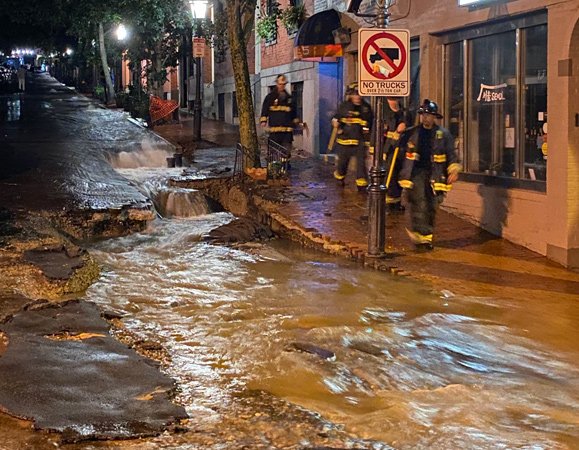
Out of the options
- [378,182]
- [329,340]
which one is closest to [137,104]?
[378,182]

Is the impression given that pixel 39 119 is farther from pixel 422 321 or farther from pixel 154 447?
pixel 154 447

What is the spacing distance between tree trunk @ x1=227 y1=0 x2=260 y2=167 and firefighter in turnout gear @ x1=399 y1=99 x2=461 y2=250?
6177 millimetres

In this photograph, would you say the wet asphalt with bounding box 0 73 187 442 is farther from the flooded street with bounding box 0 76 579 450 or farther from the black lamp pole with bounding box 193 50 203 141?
the black lamp pole with bounding box 193 50 203 141

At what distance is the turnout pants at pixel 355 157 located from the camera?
13.4 meters

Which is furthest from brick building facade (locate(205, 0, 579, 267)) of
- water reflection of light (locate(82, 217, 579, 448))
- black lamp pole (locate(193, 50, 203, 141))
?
black lamp pole (locate(193, 50, 203, 141))

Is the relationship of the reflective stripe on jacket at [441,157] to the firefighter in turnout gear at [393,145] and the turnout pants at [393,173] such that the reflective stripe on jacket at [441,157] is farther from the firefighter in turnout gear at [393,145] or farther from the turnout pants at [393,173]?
the firefighter in turnout gear at [393,145]

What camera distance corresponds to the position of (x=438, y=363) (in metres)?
6.33

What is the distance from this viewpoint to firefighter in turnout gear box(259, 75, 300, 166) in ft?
50.8

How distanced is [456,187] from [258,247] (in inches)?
133

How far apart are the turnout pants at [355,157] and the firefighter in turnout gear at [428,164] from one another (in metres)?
3.14

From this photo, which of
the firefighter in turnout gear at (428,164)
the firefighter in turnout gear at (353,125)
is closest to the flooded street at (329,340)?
the firefighter in turnout gear at (428,164)

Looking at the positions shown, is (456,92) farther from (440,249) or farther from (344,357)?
(344,357)

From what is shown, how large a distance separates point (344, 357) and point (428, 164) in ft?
14.5

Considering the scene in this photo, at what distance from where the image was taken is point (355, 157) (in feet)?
44.7
